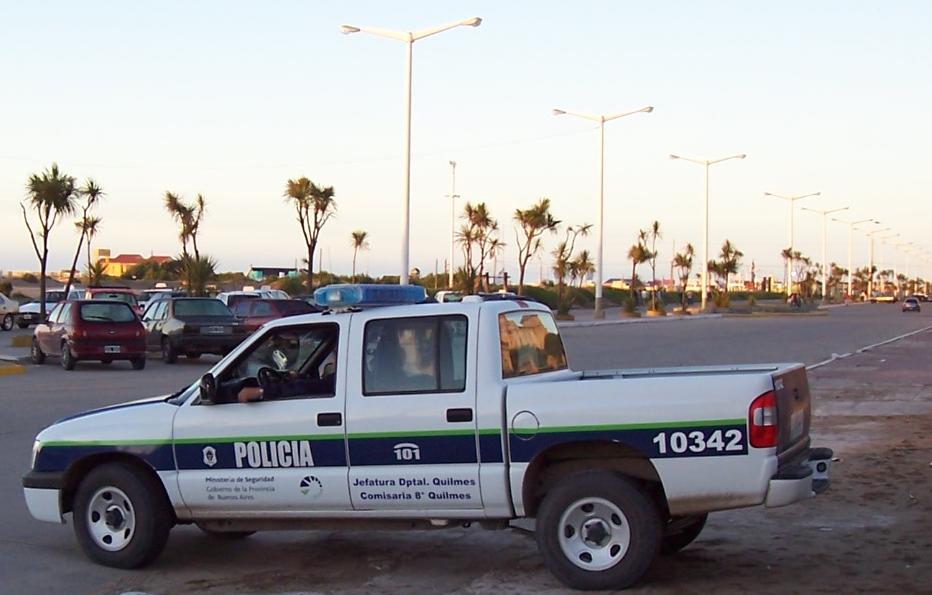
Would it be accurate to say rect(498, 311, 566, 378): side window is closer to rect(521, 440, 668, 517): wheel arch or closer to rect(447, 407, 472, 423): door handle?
rect(447, 407, 472, 423): door handle

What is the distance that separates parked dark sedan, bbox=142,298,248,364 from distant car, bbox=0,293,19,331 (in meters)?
20.7

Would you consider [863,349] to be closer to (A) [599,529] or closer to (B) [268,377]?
(A) [599,529]

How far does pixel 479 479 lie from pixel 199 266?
125 feet

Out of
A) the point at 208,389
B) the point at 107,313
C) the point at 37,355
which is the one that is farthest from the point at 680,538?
the point at 37,355

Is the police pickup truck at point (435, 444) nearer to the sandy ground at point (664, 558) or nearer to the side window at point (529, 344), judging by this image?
the side window at point (529, 344)

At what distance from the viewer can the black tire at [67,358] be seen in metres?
25.3

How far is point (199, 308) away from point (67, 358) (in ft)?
11.6

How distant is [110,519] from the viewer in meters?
8.14

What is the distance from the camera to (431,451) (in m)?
7.46

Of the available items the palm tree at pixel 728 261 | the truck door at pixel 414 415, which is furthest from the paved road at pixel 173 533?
the palm tree at pixel 728 261

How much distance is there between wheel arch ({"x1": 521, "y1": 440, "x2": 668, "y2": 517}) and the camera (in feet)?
23.8

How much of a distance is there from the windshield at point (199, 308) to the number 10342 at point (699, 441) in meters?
22.0

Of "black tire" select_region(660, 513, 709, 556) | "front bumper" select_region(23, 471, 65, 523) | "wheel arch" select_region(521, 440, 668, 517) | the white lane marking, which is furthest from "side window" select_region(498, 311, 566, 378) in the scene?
the white lane marking

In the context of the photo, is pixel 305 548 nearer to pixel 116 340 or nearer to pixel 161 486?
pixel 161 486
